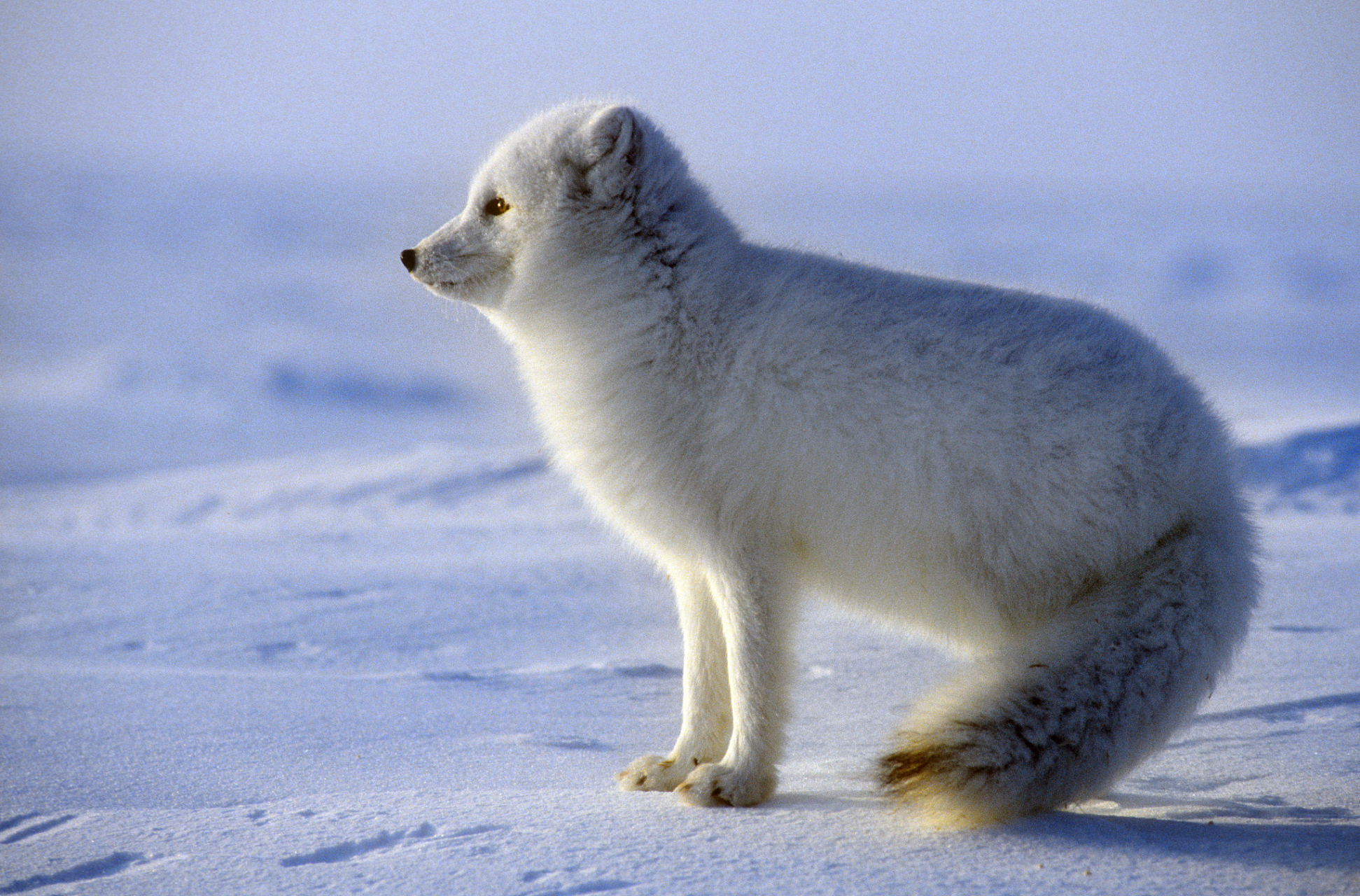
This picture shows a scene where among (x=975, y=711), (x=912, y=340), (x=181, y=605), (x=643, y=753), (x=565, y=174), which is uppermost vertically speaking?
(x=565, y=174)

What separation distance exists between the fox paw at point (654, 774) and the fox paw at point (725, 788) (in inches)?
6.7

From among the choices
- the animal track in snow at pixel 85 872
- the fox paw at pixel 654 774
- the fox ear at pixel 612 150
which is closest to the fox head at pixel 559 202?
the fox ear at pixel 612 150

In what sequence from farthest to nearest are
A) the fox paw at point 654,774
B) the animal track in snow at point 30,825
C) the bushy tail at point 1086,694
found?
the fox paw at point 654,774 → the animal track in snow at point 30,825 → the bushy tail at point 1086,694

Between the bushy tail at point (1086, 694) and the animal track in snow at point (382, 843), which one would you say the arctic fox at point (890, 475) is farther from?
the animal track in snow at point (382, 843)

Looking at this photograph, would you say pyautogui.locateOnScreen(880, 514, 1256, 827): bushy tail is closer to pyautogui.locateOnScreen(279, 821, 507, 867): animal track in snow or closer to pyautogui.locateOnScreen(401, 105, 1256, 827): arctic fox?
pyautogui.locateOnScreen(401, 105, 1256, 827): arctic fox

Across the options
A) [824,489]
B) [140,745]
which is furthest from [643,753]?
[140,745]

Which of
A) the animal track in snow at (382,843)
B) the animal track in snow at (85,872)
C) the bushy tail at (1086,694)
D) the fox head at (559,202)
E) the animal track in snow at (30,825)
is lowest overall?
the animal track in snow at (85,872)

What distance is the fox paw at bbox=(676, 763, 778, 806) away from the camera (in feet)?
6.56

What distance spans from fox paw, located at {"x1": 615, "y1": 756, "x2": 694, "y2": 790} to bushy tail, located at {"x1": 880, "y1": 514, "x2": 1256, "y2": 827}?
59 cm

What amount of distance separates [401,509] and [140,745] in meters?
3.86

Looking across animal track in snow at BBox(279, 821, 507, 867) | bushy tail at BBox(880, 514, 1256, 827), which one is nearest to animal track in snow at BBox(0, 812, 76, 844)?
animal track in snow at BBox(279, 821, 507, 867)

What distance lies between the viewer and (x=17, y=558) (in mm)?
4879

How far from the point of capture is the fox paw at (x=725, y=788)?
2.00 m

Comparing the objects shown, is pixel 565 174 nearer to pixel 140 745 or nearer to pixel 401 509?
pixel 140 745
